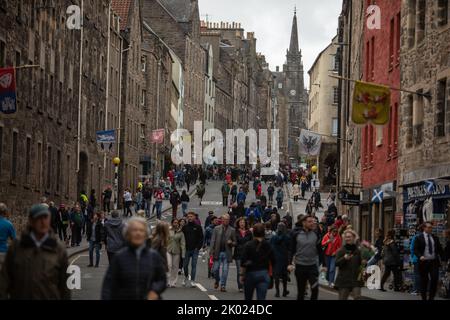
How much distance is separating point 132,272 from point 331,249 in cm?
1664

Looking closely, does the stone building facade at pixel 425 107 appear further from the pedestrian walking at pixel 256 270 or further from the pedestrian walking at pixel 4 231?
the pedestrian walking at pixel 4 231

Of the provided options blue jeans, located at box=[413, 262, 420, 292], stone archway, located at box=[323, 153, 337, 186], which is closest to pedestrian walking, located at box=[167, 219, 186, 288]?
blue jeans, located at box=[413, 262, 420, 292]

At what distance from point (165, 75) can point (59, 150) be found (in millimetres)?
44664

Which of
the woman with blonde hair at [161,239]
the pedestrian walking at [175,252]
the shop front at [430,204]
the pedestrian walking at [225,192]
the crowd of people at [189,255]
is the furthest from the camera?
the pedestrian walking at [225,192]

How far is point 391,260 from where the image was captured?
30.5 metres

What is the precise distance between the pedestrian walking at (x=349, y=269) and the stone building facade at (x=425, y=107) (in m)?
10.3

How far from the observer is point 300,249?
2012 centimetres

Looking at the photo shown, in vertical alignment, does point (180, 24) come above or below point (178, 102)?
above

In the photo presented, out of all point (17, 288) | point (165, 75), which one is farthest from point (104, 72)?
point (17, 288)

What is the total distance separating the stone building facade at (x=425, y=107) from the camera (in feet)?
101

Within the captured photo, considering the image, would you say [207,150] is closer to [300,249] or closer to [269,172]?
[269,172]

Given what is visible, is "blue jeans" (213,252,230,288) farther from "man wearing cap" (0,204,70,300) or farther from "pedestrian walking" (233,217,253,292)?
"man wearing cap" (0,204,70,300)

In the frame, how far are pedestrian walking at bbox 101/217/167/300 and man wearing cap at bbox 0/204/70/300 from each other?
2.12ft

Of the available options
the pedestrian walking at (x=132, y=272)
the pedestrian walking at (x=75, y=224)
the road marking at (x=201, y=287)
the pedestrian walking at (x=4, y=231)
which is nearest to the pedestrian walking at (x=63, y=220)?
the pedestrian walking at (x=75, y=224)
